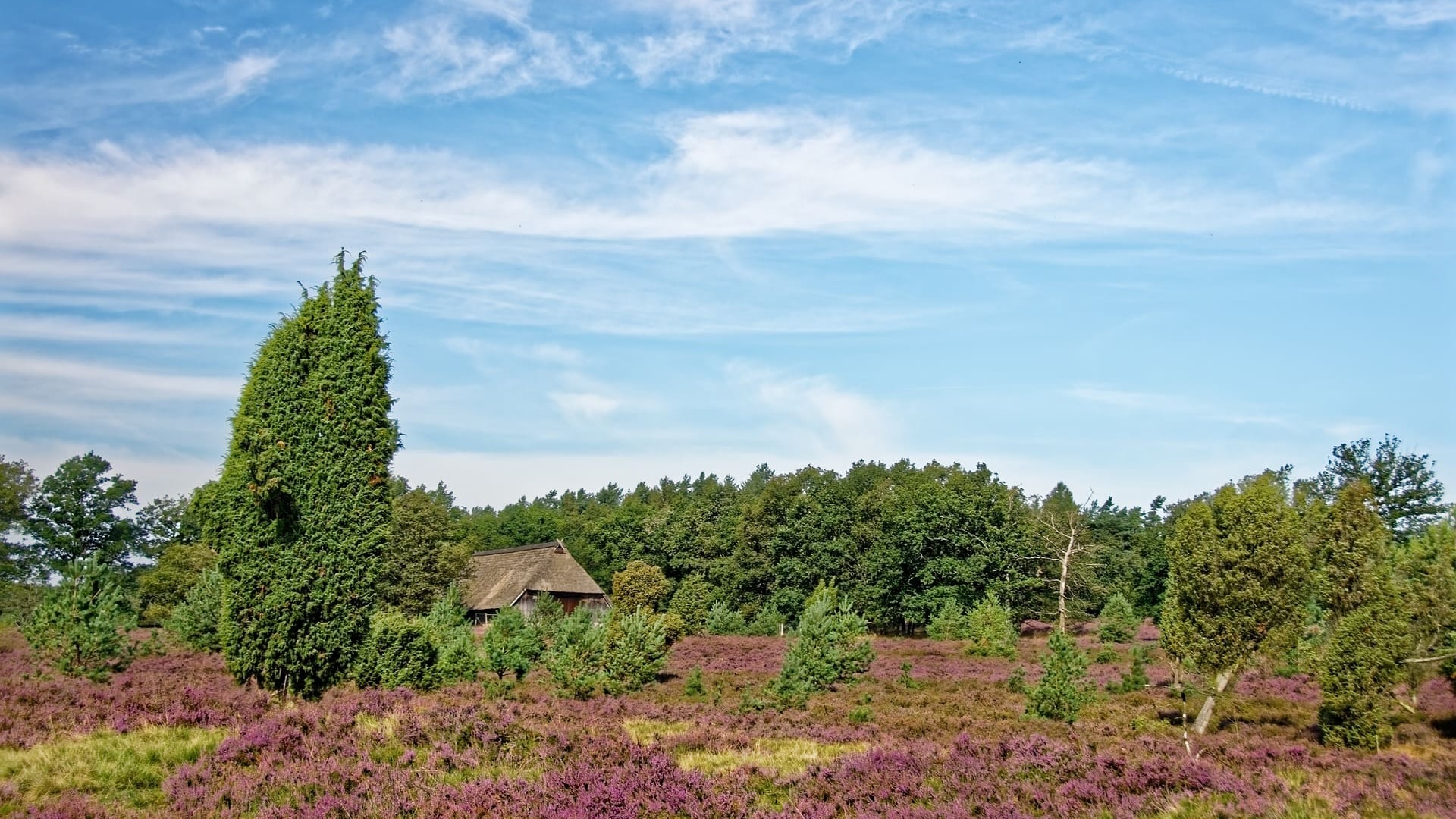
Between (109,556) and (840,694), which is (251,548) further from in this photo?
(109,556)

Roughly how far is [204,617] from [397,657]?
1607 centimetres

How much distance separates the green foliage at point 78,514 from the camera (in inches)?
2372

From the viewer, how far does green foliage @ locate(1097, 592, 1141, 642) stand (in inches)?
1705

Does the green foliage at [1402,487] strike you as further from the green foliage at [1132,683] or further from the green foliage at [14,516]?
the green foliage at [14,516]

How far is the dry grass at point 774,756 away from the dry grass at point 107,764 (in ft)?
19.2

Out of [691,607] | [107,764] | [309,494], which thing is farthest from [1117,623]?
[107,764]

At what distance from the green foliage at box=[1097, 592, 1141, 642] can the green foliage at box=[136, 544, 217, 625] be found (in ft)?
142

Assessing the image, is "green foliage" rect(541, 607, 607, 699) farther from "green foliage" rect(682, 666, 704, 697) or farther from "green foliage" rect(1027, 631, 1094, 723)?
"green foliage" rect(1027, 631, 1094, 723)

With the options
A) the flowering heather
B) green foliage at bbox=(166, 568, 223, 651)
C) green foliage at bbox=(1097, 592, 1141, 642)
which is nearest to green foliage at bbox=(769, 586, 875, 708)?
the flowering heather

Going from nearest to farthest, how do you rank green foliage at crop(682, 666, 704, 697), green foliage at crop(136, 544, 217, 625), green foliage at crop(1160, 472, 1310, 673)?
green foliage at crop(1160, 472, 1310, 673)
green foliage at crop(682, 666, 704, 697)
green foliage at crop(136, 544, 217, 625)

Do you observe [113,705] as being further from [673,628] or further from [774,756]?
[673,628]

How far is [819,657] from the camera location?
25.9 m

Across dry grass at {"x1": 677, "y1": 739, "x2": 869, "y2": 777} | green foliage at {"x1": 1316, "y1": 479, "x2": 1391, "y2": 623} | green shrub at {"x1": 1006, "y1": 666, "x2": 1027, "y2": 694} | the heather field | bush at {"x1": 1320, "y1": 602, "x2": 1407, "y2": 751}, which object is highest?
green foliage at {"x1": 1316, "y1": 479, "x2": 1391, "y2": 623}

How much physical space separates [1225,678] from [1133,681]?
8.95m
